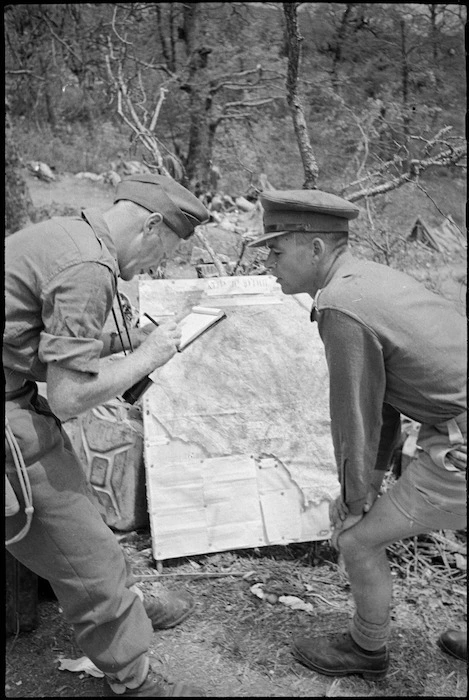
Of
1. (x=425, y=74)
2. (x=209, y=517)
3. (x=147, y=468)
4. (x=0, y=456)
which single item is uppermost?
(x=425, y=74)

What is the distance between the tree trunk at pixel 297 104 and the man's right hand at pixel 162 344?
9.48ft

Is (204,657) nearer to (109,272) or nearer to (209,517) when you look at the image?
(209,517)

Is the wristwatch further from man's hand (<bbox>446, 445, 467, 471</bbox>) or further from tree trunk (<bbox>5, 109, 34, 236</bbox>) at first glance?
tree trunk (<bbox>5, 109, 34, 236</bbox>)

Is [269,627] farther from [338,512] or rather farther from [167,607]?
[338,512]

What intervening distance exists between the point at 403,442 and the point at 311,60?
12.7m

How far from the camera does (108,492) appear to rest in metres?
3.52

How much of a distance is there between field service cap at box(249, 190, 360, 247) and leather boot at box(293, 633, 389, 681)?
177cm

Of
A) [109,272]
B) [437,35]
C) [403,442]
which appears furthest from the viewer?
[437,35]

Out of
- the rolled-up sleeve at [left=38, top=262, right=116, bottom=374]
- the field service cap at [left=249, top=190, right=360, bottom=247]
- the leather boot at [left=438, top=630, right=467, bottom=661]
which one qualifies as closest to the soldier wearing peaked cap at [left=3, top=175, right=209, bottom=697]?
the rolled-up sleeve at [left=38, top=262, right=116, bottom=374]

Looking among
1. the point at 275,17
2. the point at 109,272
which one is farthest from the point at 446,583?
the point at 275,17

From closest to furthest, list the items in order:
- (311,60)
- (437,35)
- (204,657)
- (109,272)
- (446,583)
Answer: (109,272), (204,657), (446,583), (437,35), (311,60)

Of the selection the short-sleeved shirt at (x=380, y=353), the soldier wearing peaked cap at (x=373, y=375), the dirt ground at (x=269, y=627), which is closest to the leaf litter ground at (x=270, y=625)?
the dirt ground at (x=269, y=627)

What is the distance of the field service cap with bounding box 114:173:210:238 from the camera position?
2240 mm

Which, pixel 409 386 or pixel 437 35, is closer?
pixel 409 386
